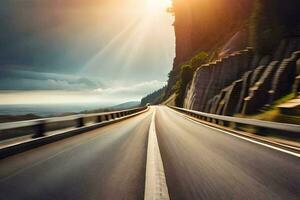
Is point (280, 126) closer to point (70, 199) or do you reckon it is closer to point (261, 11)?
point (70, 199)

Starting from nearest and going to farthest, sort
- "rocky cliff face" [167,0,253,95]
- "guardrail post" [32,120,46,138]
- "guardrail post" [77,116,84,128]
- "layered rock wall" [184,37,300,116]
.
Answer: "guardrail post" [32,120,46,138] < "guardrail post" [77,116,84,128] < "layered rock wall" [184,37,300,116] < "rocky cliff face" [167,0,253,95]

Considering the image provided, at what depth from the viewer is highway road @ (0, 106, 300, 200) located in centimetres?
565

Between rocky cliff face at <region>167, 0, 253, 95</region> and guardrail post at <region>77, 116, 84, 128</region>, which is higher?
rocky cliff face at <region>167, 0, 253, 95</region>

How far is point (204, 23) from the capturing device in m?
150

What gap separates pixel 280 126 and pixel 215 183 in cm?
829

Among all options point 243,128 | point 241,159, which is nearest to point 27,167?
point 241,159

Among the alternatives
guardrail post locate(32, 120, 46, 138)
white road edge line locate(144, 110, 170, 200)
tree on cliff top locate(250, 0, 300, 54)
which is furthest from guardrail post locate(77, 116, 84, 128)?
tree on cliff top locate(250, 0, 300, 54)

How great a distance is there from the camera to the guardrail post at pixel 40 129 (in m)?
13.0

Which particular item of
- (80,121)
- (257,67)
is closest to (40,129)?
(80,121)

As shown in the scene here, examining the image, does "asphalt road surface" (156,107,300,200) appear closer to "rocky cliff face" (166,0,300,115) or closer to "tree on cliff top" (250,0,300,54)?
"rocky cliff face" (166,0,300,115)

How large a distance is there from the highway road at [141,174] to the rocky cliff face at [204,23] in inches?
4297

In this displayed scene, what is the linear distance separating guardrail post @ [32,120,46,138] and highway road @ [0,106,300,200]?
1884mm

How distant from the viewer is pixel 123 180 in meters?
6.70

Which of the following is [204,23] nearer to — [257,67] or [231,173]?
[257,67]
